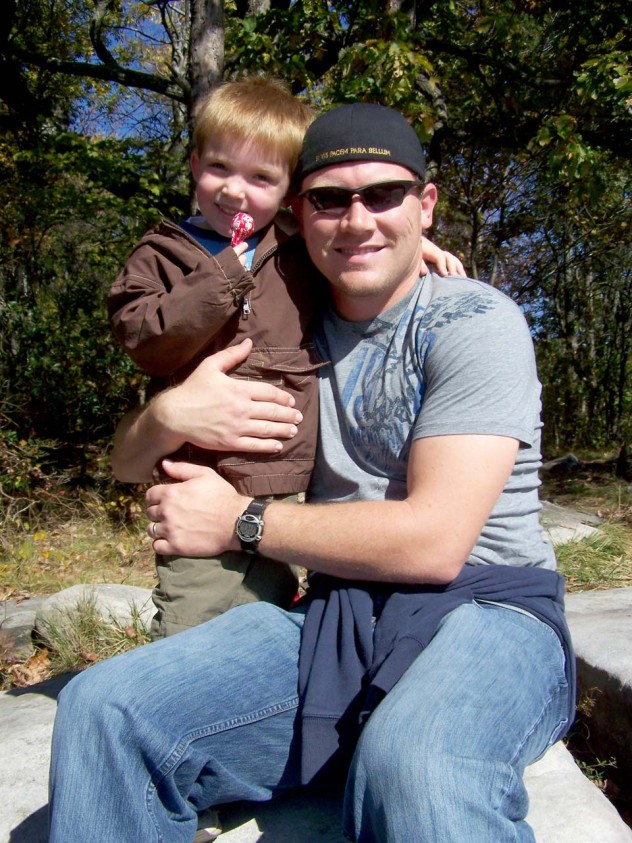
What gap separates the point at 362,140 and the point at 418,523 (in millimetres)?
1094

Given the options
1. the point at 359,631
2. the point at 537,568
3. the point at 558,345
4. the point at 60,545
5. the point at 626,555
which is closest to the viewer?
the point at 359,631

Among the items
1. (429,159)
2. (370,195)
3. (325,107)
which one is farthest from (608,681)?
(429,159)

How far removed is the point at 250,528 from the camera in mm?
2068

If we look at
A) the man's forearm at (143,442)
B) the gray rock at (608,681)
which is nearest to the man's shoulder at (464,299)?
the man's forearm at (143,442)

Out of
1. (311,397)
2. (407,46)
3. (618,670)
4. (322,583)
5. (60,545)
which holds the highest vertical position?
(407,46)

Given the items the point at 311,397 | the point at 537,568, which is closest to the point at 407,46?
the point at 311,397

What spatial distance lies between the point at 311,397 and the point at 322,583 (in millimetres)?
555

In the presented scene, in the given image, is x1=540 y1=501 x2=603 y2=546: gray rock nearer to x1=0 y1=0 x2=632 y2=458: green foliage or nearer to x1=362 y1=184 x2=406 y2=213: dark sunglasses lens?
x1=0 y1=0 x2=632 y2=458: green foliage

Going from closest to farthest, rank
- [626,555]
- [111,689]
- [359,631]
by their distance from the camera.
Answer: [111,689] → [359,631] → [626,555]

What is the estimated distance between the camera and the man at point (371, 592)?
158 centimetres

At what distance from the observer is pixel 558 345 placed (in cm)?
1174

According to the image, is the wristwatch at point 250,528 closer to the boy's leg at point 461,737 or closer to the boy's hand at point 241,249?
the boy's leg at point 461,737

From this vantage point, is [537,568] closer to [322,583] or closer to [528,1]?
[322,583]

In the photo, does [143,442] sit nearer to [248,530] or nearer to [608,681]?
[248,530]
